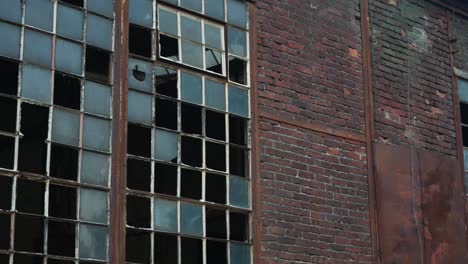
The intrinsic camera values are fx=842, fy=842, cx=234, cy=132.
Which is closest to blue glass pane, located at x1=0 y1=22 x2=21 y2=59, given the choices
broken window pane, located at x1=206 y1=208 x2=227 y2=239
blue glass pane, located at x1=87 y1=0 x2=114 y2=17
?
blue glass pane, located at x1=87 y1=0 x2=114 y2=17

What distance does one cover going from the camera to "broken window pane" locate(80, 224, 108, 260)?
7402mm

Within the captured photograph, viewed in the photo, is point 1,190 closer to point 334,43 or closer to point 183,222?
point 183,222

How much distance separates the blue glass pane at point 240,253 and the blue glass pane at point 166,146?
112 centimetres

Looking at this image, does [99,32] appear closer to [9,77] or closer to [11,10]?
[11,10]

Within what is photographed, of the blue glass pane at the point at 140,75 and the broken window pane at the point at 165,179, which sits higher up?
the blue glass pane at the point at 140,75

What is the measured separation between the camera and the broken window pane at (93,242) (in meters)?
7.40

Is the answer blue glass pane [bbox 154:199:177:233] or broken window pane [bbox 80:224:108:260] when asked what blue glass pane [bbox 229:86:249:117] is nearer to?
blue glass pane [bbox 154:199:177:233]

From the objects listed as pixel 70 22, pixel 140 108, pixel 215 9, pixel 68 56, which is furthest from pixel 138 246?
pixel 215 9

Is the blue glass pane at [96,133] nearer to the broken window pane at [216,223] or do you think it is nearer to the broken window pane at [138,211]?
the broken window pane at [138,211]

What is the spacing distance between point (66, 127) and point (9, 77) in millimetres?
665

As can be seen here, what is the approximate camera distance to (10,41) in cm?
731

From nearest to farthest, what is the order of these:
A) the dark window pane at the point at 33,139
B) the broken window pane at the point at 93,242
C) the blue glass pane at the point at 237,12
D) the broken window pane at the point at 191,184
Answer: the dark window pane at the point at 33,139
the broken window pane at the point at 93,242
the broken window pane at the point at 191,184
the blue glass pane at the point at 237,12

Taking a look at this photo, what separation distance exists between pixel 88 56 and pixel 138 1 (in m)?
0.92

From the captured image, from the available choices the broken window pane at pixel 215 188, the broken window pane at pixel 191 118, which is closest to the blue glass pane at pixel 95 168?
the broken window pane at pixel 191 118
